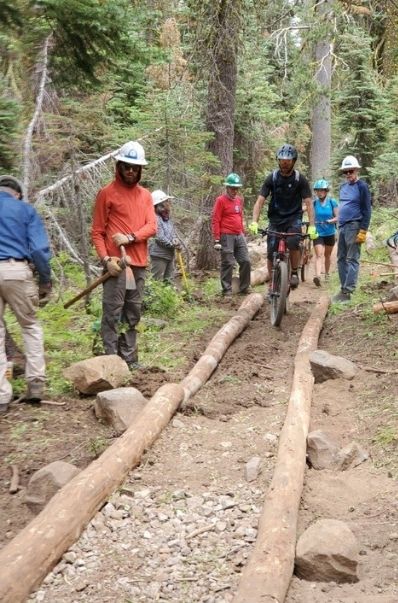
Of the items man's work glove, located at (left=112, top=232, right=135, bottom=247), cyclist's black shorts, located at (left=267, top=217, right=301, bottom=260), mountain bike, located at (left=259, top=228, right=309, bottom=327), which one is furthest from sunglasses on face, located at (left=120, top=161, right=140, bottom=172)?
cyclist's black shorts, located at (left=267, top=217, right=301, bottom=260)

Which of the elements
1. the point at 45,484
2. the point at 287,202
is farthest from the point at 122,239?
the point at 287,202

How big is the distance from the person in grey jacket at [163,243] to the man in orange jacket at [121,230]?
334 cm

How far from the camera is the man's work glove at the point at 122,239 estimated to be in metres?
6.55

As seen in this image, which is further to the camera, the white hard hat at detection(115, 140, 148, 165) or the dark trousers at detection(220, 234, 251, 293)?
the dark trousers at detection(220, 234, 251, 293)

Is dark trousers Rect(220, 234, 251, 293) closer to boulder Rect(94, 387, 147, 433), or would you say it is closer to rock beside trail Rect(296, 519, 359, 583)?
boulder Rect(94, 387, 147, 433)

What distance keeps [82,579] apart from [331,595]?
4.23 feet

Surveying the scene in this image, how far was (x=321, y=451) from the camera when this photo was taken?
4645mm

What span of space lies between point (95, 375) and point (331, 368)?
242cm

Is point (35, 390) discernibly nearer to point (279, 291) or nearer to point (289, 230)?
point (279, 291)

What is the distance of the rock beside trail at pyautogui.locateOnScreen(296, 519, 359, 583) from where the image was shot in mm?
3260

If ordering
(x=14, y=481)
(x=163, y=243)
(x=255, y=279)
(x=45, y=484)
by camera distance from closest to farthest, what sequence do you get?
(x=45, y=484)
(x=14, y=481)
(x=163, y=243)
(x=255, y=279)

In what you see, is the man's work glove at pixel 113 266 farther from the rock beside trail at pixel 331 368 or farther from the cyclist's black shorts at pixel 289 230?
the cyclist's black shorts at pixel 289 230

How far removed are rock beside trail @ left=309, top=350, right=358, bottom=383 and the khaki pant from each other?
2.80m

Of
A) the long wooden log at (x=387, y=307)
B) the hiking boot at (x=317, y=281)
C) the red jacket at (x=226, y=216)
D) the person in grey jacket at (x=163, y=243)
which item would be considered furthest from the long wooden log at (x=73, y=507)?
the hiking boot at (x=317, y=281)
